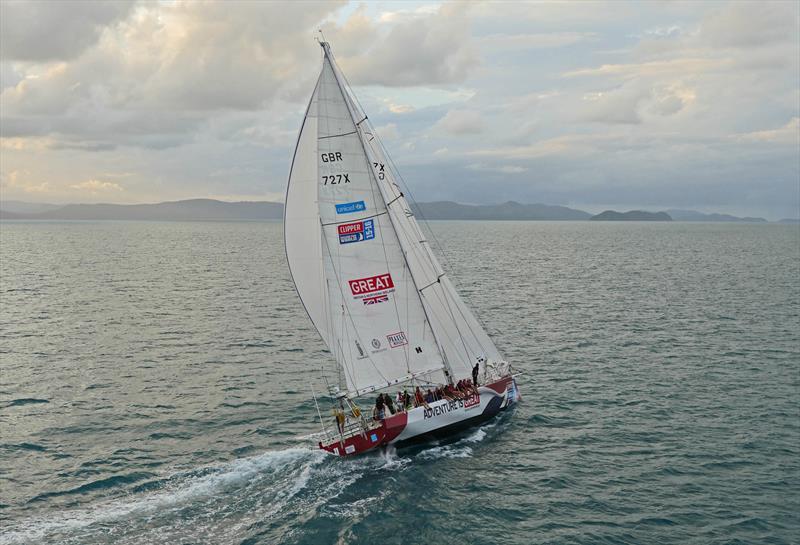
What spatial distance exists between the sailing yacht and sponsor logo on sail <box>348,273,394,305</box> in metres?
0.05

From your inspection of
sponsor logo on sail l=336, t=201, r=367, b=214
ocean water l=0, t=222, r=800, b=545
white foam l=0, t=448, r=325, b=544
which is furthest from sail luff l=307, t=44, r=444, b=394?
white foam l=0, t=448, r=325, b=544

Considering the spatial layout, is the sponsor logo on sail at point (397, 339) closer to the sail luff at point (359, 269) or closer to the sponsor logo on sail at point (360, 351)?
the sail luff at point (359, 269)

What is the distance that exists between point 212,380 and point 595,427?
24.4m

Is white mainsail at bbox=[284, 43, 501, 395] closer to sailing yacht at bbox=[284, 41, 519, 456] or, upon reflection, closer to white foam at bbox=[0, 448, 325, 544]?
sailing yacht at bbox=[284, 41, 519, 456]

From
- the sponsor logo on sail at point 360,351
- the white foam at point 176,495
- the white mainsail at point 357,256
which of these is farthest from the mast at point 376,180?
the white foam at point 176,495

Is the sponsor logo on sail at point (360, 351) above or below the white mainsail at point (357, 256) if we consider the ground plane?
below

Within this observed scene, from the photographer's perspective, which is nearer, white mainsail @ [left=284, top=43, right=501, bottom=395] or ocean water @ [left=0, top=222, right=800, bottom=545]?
ocean water @ [left=0, top=222, right=800, bottom=545]

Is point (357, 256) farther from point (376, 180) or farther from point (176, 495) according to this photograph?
point (176, 495)

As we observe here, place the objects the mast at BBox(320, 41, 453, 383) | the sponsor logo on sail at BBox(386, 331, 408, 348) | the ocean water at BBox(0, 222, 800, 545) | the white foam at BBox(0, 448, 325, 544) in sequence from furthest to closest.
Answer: the sponsor logo on sail at BBox(386, 331, 408, 348) < the mast at BBox(320, 41, 453, 383) < the ocean water at BBox(0, 222, 800, 545) < the white foam at BBox(0, 448, 325, 544)

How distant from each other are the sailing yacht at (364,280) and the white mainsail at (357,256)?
0.16 feet

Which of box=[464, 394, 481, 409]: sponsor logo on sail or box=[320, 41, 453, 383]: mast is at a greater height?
box=[320, 41, 453, 383]: mast

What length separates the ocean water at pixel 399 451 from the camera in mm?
23594

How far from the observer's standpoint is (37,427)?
32844 millimetres

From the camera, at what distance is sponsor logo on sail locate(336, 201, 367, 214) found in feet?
97.9
